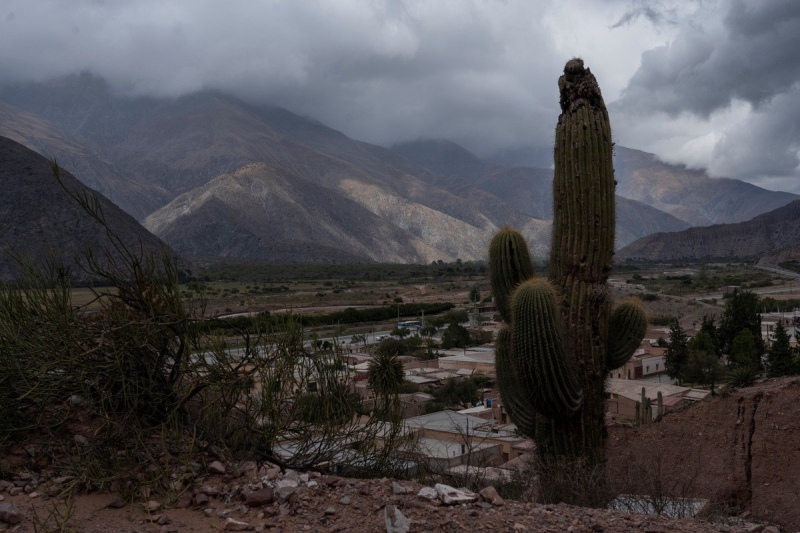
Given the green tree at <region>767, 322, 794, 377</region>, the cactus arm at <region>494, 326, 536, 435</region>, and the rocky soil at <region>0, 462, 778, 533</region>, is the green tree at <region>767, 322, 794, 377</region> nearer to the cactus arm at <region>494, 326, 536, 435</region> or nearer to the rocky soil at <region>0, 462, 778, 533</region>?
the cactus arm at <region>494, 326, 536, 435</region>

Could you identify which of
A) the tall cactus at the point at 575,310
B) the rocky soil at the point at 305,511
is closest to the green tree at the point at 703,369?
the tall cactus at the point at 575,310

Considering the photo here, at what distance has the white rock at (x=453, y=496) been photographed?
217 inches

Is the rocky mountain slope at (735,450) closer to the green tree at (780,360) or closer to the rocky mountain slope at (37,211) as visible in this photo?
the green tree at (780,360)

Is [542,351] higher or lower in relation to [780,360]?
higher

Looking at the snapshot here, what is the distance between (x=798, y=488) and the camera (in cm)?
1145

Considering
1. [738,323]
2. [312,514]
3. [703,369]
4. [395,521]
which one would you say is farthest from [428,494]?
[738,323]

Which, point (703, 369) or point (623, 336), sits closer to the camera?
point (623, 336)

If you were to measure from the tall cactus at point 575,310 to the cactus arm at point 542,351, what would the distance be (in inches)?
0.5

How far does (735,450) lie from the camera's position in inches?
517

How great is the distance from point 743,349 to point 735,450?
29.2m

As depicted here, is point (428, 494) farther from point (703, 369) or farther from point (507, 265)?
point (703, 369)

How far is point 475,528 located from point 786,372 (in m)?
32.4

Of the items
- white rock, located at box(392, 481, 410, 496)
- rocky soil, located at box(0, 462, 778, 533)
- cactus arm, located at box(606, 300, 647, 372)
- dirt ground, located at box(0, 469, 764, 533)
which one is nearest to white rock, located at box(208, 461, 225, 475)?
rocky soil, located at box(0, 462, 778, 533)

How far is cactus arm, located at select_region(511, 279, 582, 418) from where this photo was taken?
9203 millimetres
